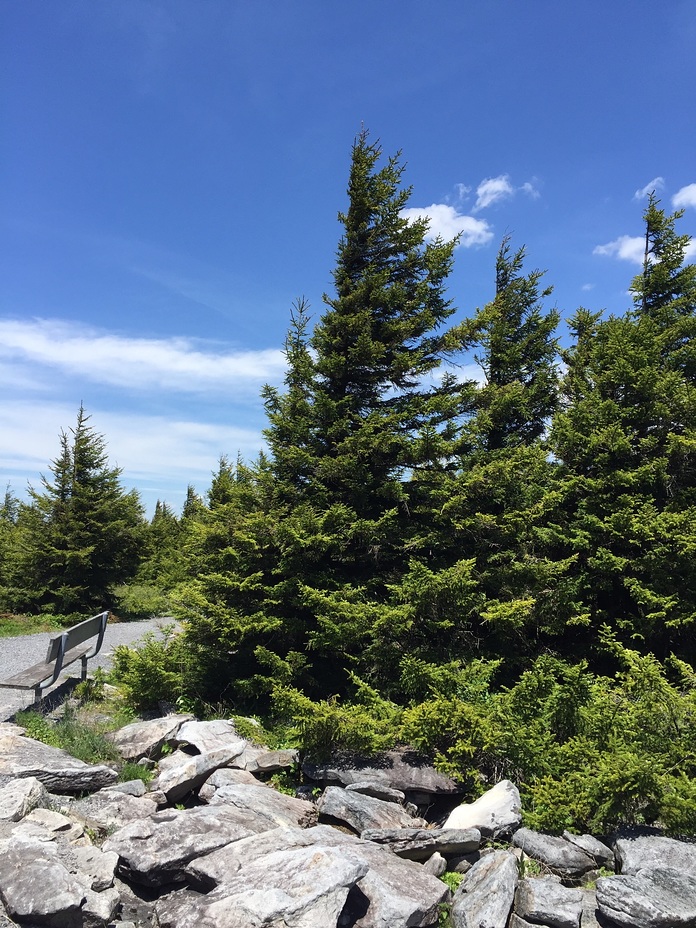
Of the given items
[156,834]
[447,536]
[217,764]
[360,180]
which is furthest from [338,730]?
[360,180]

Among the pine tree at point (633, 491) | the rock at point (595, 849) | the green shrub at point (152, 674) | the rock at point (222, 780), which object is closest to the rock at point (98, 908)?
the rock at point (222, 780)

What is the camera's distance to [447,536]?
34.7 feet

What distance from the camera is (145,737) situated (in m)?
7.97

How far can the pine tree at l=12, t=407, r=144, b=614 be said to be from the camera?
60.5ft

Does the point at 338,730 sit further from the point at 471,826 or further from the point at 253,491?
the point at 253,491

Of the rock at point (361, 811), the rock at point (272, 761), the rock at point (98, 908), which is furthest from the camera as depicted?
the rock at point (272, 761)

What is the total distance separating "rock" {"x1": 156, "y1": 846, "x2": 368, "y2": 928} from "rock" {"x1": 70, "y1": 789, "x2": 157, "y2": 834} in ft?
4.27

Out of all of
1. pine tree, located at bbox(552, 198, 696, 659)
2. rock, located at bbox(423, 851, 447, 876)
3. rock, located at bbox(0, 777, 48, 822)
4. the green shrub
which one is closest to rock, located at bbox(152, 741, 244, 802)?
rock, located at bbox(0, 777, 48, 822)

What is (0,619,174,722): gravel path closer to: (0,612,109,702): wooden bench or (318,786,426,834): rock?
(0,612,109,702): wooden bench

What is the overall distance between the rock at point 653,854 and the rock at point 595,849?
104mm

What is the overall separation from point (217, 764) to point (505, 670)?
5.83 meters

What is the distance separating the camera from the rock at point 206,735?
7633mm

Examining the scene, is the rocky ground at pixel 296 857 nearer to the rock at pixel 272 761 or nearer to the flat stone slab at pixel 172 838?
the flat stone slab at pixel 172 838

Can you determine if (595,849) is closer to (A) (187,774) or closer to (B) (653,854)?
(B) (653,854)
